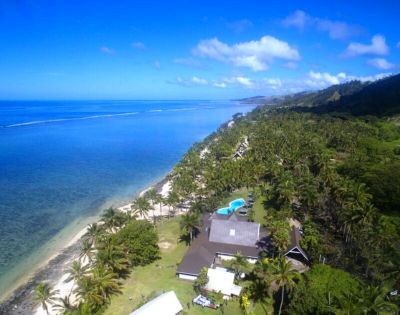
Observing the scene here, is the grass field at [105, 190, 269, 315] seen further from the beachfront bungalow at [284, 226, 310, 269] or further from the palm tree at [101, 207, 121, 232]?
the beachfront bungalow at [284, 226, 310, 269]

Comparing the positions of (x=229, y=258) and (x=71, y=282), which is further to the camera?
(x=229, y=258)

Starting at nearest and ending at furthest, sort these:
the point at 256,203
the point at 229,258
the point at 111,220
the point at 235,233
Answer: the point at 229,258
the point at 235,233
the point at 111,220
the point at 256,203

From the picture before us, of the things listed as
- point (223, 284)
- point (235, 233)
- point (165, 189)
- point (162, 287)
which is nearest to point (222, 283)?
point (223, 284)

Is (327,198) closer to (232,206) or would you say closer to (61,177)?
(232,206)

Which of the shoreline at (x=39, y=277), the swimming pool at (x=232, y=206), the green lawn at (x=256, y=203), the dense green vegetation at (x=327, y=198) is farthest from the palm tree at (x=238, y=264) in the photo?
the shoreline at (x=39, y=277)

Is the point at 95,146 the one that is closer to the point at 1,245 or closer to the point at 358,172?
the point at 1,245

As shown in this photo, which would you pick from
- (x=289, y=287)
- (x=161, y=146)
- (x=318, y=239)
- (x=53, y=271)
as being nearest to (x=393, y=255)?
(x=318, y=239)

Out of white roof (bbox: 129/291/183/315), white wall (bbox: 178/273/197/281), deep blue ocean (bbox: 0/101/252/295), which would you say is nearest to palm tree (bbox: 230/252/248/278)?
white wall (bbox: 178/273/197/281)

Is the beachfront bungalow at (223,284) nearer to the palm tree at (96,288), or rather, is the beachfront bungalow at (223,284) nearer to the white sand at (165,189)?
the palm tree at (96,288)
